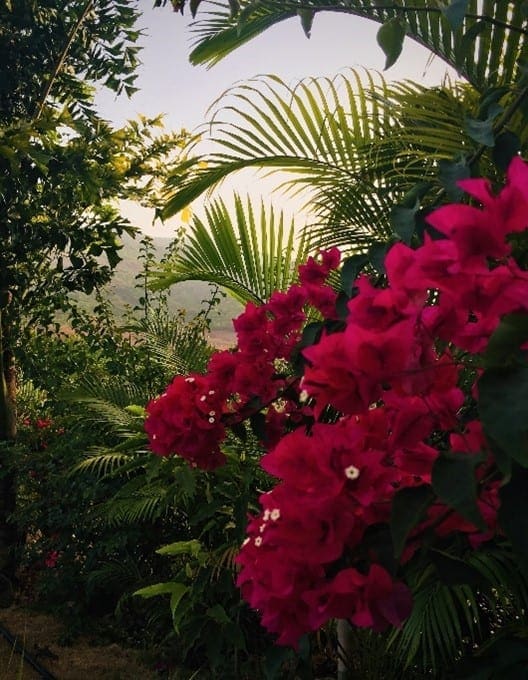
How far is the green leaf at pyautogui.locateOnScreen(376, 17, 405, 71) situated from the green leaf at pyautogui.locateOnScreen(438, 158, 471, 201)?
17 centimetres

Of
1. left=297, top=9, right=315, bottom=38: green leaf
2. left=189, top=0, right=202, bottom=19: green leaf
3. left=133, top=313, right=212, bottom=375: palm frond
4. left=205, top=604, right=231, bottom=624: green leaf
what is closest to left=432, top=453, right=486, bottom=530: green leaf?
left=297, top=9, right=315, bottom=38: green leaf

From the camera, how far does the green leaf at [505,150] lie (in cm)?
82

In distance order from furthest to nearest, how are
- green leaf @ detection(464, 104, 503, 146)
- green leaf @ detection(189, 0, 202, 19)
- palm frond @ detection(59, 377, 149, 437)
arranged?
palm frond @ detection(59, 377, 149, 437), green leaf @ detection(189, 0, 202, 19), green leaf @ detection(464, 104, 503, 146)

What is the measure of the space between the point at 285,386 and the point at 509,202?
0.84 meters

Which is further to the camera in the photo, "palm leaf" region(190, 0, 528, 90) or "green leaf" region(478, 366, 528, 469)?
"palm leaf" region(190, 0, 528, 90)

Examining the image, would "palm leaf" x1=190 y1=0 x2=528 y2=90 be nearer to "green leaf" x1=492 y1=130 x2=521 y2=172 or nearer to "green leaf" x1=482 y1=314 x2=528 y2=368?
"green leaf" x1=492 y1=130 x2=521 y2=172

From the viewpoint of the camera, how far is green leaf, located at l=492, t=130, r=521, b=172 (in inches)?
32.3

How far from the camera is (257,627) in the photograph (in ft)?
9.71

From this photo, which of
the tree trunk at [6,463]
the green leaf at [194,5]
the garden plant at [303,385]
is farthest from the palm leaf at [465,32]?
the tree trunk at [6,463]

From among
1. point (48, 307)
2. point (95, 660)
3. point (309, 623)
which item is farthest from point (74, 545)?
point (309, 623)

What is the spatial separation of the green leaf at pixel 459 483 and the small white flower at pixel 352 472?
18 cm

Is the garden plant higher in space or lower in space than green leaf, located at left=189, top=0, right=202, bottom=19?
lower

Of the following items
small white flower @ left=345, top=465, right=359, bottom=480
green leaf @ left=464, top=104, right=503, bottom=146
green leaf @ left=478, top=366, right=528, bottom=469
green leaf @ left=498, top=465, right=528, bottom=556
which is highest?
green leaf @ left=464, top=104, right=503, bottom=146

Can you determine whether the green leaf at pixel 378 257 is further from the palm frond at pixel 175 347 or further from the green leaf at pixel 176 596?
the palm frond at pixel 175 347
